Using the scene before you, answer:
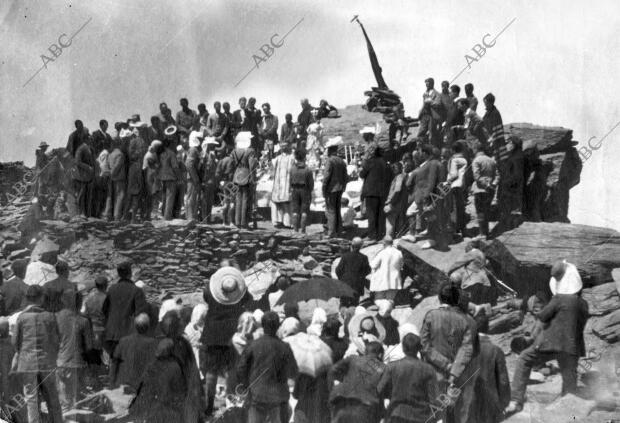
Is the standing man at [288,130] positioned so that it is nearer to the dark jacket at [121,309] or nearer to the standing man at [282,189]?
the standing man at [282,189]

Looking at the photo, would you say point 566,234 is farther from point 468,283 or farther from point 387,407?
point 387,407

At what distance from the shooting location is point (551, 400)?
1209 cm

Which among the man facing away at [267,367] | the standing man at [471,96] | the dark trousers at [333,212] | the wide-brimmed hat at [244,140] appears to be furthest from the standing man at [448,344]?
the wide-brimmed hat at [244,140]

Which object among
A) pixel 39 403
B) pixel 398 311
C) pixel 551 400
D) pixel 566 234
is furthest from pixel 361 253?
pixel 39 403

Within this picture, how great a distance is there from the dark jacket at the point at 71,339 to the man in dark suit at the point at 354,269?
15.0 ft

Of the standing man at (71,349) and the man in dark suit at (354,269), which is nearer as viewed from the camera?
the standing man at (71,349)

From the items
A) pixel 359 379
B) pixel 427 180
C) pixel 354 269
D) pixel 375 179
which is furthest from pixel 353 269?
pixel 359 379

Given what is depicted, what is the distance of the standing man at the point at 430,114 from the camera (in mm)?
20141

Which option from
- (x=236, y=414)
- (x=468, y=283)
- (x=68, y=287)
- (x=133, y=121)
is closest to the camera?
(x=236, y=414)

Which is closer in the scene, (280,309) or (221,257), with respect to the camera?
(280,309)

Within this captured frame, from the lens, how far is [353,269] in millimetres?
15828

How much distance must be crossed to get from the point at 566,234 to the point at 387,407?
6.10m

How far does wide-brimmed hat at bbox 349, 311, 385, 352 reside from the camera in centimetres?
1230

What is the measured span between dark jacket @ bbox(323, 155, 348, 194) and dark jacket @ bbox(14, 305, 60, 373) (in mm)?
7136
